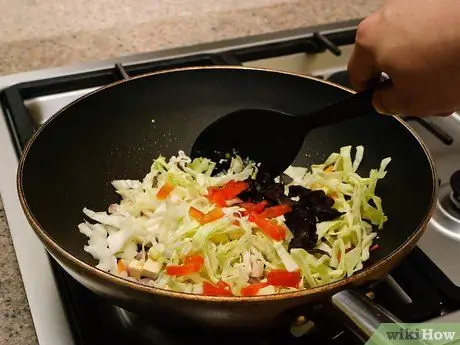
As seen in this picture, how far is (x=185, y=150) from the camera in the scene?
104 cm

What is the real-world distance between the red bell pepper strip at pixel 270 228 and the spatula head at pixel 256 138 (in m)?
0.12

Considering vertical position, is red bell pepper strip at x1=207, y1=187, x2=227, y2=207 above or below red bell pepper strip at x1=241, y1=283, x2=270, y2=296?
above

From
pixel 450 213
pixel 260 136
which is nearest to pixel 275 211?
pixel 260 136

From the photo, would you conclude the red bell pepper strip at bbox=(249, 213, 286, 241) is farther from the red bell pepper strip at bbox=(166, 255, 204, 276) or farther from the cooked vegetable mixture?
the red bell pepper strip at bbox=(166, 255, 204, 276)

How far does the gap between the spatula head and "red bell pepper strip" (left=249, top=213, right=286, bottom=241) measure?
0.12m

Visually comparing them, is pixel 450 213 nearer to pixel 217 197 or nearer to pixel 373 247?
pixel 373 247

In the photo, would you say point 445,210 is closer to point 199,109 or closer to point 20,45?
point 199,109

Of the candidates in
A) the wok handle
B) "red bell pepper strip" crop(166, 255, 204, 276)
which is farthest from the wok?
"red bell pepper strip" crop(166, 255, 204, 276)

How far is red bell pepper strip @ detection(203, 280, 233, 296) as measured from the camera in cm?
76

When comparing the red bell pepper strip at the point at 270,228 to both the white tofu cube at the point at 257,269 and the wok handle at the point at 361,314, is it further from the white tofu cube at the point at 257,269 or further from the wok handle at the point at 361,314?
the wok handle at the point at 361,314

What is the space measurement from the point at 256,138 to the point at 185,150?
0.12 m

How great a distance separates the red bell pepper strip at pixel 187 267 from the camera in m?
0.79

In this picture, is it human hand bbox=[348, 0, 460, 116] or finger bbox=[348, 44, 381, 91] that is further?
finger bbox=[348, 44, 381, 91]

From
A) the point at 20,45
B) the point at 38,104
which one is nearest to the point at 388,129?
the point at 38,104
